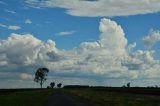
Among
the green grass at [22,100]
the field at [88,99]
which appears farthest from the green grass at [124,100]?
the green grass at [22,100]

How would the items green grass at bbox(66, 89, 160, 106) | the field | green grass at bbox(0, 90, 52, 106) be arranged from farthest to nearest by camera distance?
1. the field
2. green grass at bbox(0, 90, 52, 106)
3. green grass at bbox(66, 89, 160, 106)

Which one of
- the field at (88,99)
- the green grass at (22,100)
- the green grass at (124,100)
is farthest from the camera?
the field at (88,99)

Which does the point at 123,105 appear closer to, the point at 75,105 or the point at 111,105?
the point at 111,105

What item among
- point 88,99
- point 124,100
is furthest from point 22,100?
point 124,100

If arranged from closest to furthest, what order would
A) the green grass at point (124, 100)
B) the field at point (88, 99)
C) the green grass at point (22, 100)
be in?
the green grass at point (124, 100) → the green grass at point (22, 100) → the field at point (88, 99)

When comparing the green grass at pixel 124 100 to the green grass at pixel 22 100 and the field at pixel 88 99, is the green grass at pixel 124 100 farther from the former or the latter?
the green grass at pixel 22 100

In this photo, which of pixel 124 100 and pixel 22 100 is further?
pixel 22 100

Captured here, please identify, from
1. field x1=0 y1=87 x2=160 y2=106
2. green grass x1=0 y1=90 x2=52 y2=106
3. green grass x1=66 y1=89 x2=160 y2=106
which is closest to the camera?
green grass x1=66 y1=89 x2=160 y2=106

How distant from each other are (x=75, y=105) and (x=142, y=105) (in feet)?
28.6

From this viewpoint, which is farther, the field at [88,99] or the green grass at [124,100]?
the field at [88,99]

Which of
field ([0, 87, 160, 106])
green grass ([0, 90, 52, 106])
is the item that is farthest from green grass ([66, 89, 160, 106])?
green grass ([0, 90, 52, 106])

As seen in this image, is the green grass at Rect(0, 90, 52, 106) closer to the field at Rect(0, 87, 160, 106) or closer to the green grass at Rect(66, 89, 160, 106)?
the field at Rect(0, 87, 160, 106)

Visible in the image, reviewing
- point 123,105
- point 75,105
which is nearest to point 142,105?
point 123,105

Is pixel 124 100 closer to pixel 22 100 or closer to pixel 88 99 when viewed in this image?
pixel 88 99
